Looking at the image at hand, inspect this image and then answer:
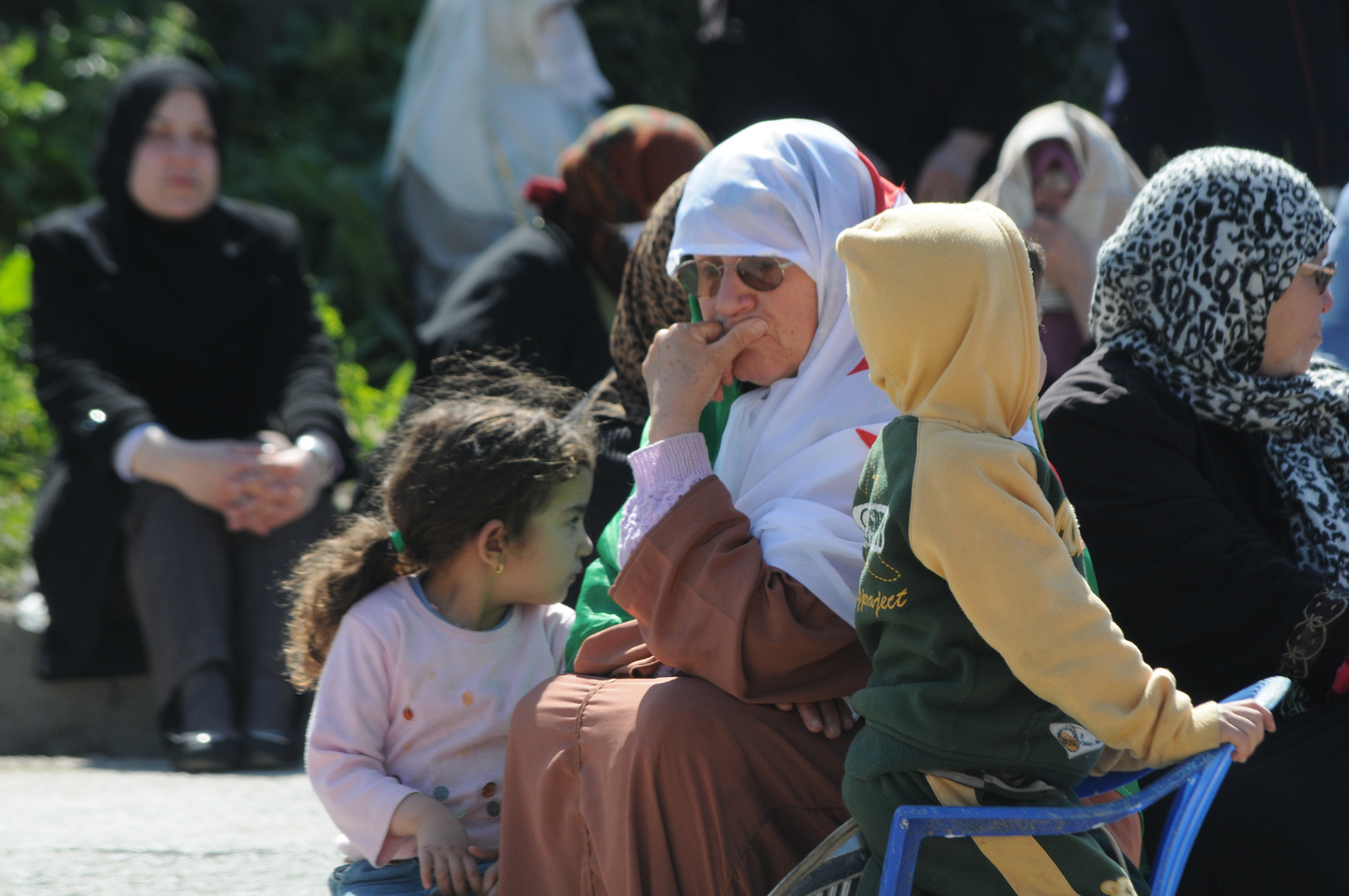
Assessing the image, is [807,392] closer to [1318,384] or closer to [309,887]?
[1318,384]

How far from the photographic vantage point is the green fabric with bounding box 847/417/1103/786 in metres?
1.74

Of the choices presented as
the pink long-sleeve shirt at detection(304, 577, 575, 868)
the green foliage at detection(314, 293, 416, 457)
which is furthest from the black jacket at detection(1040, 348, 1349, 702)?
the green foliage at detection(314, 293, 416, 457)

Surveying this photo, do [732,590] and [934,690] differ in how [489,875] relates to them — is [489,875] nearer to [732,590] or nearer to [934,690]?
[732,590]

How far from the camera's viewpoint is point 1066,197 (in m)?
4.35

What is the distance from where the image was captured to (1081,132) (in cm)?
434

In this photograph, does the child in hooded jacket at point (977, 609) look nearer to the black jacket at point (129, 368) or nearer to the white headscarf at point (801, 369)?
the white headscarf at point (801, 369)

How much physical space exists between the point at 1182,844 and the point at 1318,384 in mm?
1215

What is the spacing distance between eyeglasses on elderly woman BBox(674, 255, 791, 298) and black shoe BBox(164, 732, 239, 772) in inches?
81.3

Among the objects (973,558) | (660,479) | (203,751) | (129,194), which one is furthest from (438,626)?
(129,194)

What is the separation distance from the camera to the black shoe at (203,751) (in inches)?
142

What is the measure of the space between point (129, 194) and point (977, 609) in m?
3.50

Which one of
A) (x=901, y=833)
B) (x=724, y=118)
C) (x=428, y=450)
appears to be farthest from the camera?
(x=724, y=118)

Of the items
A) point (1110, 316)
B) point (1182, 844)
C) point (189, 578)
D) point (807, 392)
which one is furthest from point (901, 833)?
point (189, 578)

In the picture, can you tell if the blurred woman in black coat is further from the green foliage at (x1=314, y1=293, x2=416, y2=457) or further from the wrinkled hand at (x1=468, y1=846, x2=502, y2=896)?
the wrinkled hand at (x1=468, y1=846, x2=502, y2=896)
